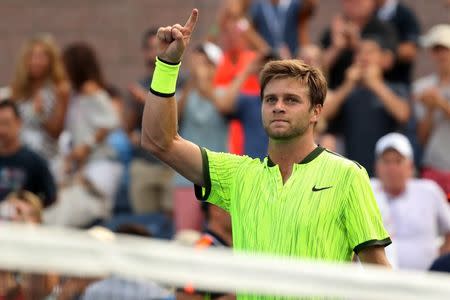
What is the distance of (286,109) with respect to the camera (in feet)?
19.4

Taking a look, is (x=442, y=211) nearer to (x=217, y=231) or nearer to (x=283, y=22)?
(x=217, y=231)

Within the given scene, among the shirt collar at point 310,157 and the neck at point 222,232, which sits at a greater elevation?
the neck at point 222,232

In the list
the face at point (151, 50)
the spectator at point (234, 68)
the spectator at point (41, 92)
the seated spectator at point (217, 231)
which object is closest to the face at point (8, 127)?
the spectator at point (41, 92)

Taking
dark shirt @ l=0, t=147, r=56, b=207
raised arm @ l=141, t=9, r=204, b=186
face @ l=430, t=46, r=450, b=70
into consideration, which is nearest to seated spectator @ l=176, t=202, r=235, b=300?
raised arm @ l=141, t=9, r=204, b=186

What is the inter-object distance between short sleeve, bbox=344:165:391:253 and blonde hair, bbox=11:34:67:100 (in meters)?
6.64

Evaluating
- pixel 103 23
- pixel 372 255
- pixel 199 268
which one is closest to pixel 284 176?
pixel 372 255

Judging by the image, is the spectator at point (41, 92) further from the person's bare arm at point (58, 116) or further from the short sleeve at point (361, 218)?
the short sleeve at point (361, 218)

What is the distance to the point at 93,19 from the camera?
49.8 ft

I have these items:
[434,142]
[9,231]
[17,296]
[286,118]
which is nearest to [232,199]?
[286,118]

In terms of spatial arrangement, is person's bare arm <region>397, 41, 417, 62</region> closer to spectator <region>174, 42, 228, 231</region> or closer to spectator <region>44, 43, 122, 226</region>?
spectator <region>174, 42, 228, 231</region>

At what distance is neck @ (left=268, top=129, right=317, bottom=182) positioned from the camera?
604cm

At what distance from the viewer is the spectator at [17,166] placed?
11.2 metres

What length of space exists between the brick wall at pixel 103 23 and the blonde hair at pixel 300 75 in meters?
8.61

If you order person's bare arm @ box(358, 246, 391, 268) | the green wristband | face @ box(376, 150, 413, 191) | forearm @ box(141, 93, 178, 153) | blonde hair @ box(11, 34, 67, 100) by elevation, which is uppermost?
blonde hair @ box(11, 34, 67, 100)
